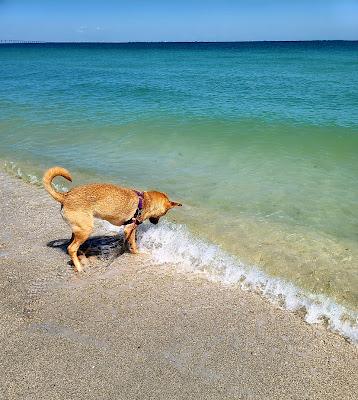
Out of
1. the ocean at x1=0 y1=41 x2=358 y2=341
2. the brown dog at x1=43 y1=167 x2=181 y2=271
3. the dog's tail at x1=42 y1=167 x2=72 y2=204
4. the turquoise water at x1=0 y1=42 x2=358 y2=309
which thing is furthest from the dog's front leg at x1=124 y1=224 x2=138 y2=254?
the turquoise water at x1=0 y1=42 x2=358 y2=309

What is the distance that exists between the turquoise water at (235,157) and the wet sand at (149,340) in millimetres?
1123

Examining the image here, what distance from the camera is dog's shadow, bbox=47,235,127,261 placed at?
596 cm

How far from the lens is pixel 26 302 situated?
478cm

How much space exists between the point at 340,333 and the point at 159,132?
10.4 meters

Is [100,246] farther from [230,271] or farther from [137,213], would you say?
[230,271]

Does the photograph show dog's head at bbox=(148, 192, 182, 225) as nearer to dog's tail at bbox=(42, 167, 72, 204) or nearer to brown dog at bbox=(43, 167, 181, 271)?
brown dog at bbox=(43, 167, 181, 271)

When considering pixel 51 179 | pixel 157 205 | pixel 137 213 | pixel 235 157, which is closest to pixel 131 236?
pixel 137 213

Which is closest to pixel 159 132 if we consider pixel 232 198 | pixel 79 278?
pixel 232 198

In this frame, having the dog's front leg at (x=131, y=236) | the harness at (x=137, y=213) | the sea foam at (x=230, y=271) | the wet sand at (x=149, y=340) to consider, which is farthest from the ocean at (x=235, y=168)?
the harness at (x=137, y=213)

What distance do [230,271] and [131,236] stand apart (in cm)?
149

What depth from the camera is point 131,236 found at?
5961mm

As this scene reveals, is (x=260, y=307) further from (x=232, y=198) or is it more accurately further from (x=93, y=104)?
(x=93, y=104)

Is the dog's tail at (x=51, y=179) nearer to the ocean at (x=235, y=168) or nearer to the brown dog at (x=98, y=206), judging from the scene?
the brown dog at (x=98, y=206)

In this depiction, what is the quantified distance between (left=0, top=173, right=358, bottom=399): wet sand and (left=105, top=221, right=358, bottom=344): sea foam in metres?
0.16
